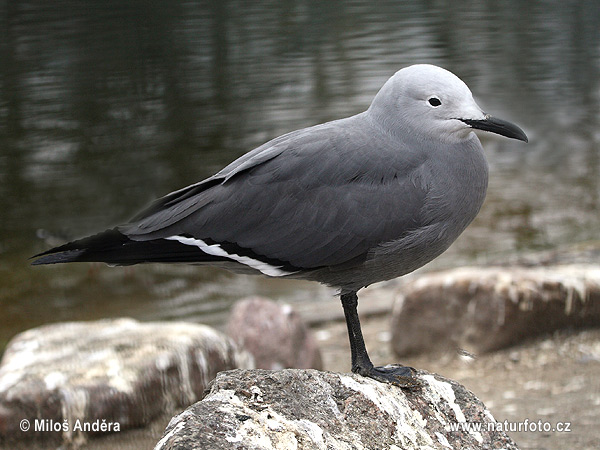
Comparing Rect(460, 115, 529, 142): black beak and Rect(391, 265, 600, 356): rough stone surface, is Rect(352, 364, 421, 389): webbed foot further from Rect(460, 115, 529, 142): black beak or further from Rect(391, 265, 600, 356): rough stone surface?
Rect(391, 265, 600, 356): rough stone surface

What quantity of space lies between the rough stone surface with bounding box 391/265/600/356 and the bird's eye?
322cm

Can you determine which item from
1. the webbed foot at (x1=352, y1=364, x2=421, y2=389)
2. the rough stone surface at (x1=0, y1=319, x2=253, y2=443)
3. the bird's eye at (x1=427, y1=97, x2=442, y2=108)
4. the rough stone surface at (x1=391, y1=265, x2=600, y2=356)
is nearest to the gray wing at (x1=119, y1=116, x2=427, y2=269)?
the bird's eye at (x1=427, y1=97, x2=442, y2=108)

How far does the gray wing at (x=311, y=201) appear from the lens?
2.97m

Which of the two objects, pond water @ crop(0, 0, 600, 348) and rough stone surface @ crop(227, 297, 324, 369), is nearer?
pond water @ crop(0, 0, 600, 348)

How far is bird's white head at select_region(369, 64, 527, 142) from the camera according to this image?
2.84 meters

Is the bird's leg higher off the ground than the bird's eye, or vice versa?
the bird's eye

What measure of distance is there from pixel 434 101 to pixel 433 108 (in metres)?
0.02

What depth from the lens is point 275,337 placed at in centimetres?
600

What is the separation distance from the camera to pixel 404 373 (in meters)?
3.12

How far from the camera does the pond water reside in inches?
230

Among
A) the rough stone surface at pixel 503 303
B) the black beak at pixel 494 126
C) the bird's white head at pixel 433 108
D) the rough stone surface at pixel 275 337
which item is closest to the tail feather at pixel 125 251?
the bird's white head at pixel 433 108

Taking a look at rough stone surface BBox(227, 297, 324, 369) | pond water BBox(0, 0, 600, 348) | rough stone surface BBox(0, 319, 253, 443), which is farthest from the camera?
rough stone surface BBox(227, 297, 324, 369)

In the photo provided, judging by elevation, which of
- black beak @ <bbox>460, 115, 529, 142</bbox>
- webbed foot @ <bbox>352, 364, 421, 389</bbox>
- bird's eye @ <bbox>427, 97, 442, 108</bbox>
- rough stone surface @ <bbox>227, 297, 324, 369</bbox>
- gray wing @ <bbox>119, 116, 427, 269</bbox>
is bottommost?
rough stone surface @ <bbox>227, 297, 324, 369</bbox>

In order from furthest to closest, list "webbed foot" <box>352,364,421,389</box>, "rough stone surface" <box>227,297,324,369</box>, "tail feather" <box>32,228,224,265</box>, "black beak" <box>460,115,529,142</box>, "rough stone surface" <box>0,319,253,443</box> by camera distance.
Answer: "rough stone surface" <box>227,297,324,369</box> < "rough stone surface" <box>0,319,253,443</box> < "webbed foot" <box>352,364,421,389</box> < "tail feather" <box>32,228,224,265</box> < "black beak" <box>460,115,529,142</box>
